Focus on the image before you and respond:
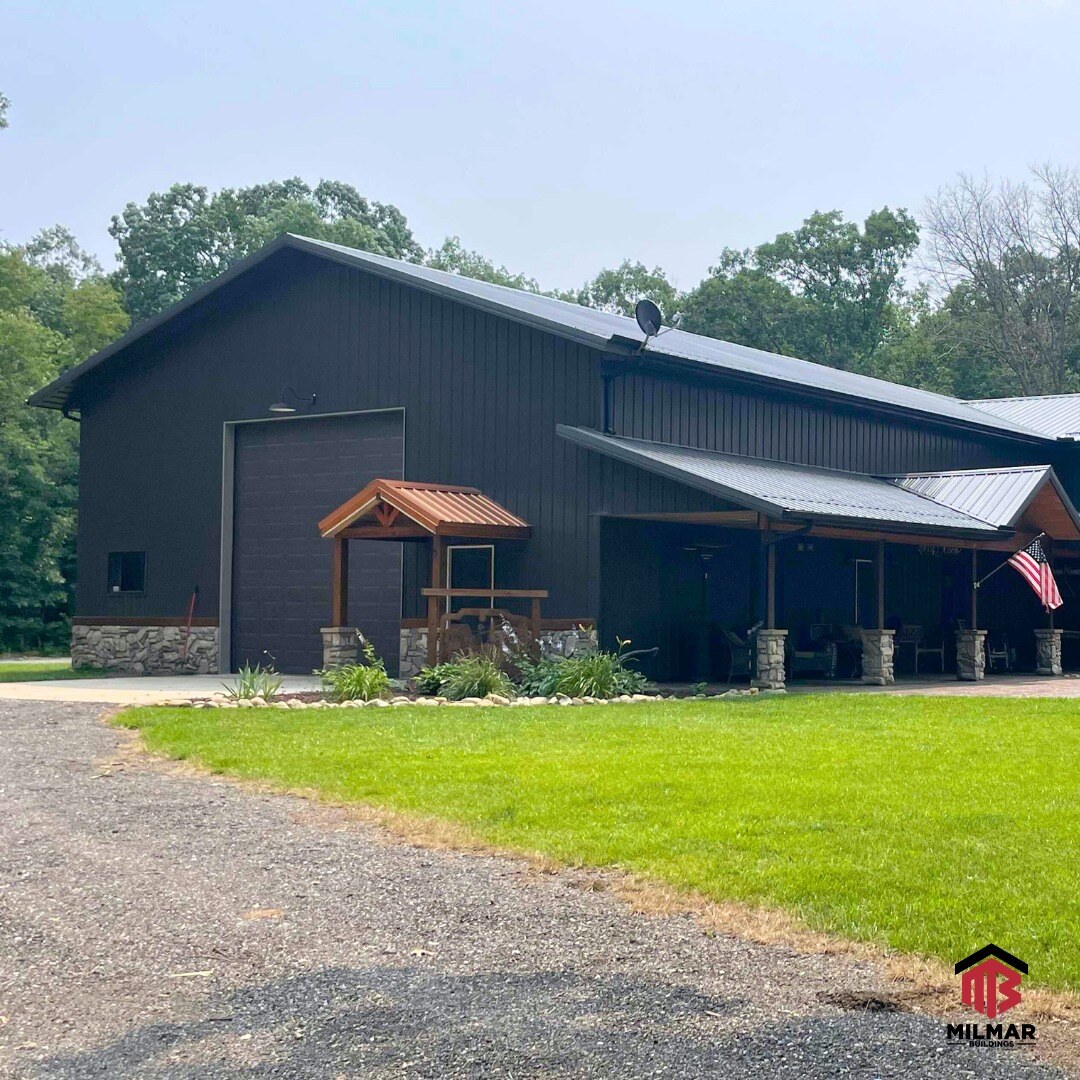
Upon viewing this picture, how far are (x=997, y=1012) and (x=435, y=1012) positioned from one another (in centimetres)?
192

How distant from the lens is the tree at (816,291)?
52469 millimetres

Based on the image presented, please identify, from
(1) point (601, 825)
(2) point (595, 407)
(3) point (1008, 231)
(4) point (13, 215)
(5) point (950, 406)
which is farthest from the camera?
(4) point (13, 215)

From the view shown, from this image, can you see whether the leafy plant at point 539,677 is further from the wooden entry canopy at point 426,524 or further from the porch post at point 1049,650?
the porch post at point 1049,650

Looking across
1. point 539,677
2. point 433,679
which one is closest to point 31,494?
point 433,679

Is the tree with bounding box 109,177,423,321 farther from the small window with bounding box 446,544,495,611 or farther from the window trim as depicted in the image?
the small window with bounding box 446,544,495,611

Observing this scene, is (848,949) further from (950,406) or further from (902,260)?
(902,260)

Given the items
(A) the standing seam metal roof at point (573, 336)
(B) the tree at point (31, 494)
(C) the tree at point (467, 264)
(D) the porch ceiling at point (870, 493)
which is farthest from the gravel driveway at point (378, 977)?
(C) the tree at point (467, 264)

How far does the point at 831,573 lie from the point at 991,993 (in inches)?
720

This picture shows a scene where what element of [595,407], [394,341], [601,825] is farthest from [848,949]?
[394,341]

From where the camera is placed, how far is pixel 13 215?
6050cm

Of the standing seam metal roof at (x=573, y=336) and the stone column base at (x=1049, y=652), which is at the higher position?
the standing seam metal roof at (x=573, y=336)

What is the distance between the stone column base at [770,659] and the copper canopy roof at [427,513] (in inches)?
145

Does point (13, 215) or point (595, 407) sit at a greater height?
point (13, 215)

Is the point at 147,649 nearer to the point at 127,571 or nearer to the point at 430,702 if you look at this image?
the point at 127,571
